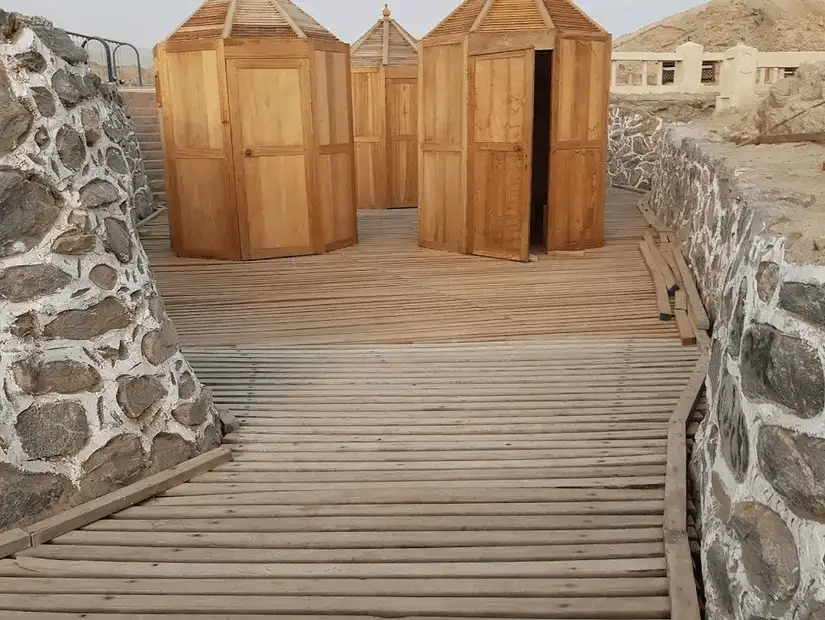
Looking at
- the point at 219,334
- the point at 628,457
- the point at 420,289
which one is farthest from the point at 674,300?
the point at 219,334

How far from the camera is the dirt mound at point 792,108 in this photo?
7508 millimetres

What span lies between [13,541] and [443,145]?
663 cm

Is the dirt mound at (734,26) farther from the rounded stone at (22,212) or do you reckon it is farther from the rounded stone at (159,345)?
the rounded stone at (22,212)

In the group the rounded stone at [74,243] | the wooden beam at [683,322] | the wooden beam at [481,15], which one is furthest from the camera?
the wooden beam at [481,15]

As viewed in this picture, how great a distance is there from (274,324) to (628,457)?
3.50 m

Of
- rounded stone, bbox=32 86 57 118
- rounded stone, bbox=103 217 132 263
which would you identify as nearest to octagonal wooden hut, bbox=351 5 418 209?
rounded stone, bbox=103 217 132 263

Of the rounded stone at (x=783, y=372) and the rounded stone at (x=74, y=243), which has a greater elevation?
the rounded stone at (x=74, y=243)

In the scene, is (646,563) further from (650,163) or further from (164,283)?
(650,163)

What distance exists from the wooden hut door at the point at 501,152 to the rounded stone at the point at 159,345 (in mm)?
5120

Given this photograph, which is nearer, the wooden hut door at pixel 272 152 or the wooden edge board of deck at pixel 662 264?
the wooden edge board of deck at pixel 662 264

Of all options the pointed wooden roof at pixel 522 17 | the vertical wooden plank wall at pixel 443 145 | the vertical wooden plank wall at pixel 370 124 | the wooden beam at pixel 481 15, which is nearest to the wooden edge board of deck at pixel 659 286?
the vertical wooden plank wall at pixel 443 145

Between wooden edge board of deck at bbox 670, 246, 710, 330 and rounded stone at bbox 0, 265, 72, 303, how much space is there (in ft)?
14.9

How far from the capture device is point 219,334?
6.18 meters

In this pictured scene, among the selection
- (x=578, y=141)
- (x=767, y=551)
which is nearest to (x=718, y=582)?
(x=767, y=551)
